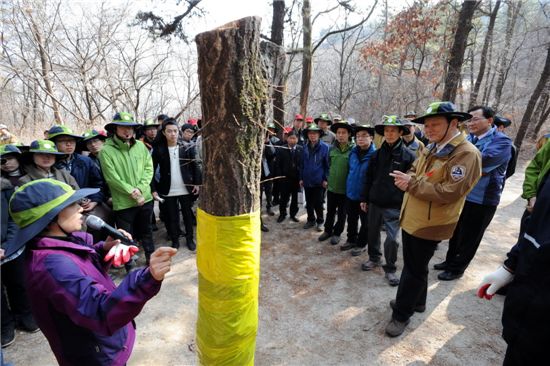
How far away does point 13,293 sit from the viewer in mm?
3080

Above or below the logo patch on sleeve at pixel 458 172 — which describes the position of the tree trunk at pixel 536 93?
above

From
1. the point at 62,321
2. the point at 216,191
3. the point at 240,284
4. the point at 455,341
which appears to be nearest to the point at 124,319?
the point at 62,321

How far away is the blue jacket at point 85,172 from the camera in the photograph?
3.89 metres

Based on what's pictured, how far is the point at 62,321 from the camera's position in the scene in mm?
1496

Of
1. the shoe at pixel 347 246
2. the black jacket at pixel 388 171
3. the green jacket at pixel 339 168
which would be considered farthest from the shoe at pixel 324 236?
the black jacket at pixel 388 171

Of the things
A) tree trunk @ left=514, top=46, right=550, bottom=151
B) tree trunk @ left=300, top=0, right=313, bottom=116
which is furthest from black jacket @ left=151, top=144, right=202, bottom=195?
tree trunk @ left=514, top=46, right=550, bottom=151

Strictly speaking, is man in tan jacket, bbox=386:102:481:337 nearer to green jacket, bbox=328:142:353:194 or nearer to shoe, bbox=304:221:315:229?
green jacket, bbox=328:142:353:194

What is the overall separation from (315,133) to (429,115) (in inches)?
110

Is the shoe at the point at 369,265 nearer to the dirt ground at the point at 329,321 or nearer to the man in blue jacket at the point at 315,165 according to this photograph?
the dirt ground at the point at 329,321

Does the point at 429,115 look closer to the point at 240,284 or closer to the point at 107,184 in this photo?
the point at 240,284

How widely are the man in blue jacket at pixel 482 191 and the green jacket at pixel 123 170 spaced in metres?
4.63

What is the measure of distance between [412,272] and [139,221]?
12.6 feet

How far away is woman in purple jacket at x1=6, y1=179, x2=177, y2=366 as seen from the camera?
131 centimetres

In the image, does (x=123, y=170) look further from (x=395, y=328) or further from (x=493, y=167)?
(x=493, y=167)
